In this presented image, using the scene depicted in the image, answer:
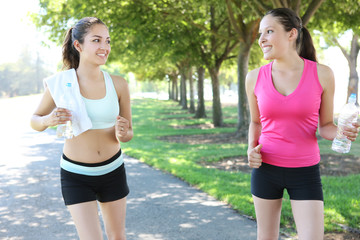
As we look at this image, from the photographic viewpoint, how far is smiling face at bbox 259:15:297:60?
9.31 ft

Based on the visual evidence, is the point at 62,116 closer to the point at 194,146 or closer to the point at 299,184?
the point at 299,184

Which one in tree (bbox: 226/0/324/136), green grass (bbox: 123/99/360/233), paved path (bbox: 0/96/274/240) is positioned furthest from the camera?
tree (bbox: 226/0/324/136)

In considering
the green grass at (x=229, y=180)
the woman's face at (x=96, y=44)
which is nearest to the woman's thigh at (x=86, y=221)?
the woman's face at (x=96, y=44)

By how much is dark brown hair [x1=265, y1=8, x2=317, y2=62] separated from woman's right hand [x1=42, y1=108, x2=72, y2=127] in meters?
1.62

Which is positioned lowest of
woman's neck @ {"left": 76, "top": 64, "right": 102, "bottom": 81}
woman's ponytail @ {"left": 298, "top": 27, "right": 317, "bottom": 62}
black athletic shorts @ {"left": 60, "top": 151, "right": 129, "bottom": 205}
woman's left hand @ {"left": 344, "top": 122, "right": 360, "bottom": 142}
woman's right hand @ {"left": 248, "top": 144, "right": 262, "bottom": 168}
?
black athletic shorts @ {"left": 60, "top": 151, "right": 129, "bottom": 205}

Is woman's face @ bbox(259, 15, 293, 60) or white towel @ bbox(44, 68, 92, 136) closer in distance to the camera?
woman's face @ bbox(259, 15, 293, 60)

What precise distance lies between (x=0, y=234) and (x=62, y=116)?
299cm

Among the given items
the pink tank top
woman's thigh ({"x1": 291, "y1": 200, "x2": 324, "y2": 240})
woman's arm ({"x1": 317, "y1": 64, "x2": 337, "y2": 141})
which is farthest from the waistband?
woman's arm ({"x1": 317, "y1": 64, "x2": 337, "y2": 141})

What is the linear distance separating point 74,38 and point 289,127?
5.89 feet

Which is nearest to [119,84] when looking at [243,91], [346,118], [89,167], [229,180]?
[89,167]

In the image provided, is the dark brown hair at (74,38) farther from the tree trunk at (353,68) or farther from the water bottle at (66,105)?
the tree trunk at (353,68)

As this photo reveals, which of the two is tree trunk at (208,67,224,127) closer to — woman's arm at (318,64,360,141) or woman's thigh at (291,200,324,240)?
woman's arm at (318,64,360,141)

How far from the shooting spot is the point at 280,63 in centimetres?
292

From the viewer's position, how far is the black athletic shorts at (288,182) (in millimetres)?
2746
